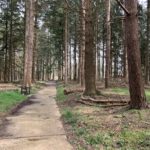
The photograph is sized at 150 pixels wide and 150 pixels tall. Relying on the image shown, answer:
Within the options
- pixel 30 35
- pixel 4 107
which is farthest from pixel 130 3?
pixel 30 35

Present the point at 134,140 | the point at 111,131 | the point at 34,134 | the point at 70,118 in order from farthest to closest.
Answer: the point at 70,118, the point at 34,134, the point at 111,131, the point at 134,140

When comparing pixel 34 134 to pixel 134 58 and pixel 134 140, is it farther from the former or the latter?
pixel 134 58

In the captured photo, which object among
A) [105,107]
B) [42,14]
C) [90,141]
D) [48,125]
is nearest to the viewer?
[90,141]

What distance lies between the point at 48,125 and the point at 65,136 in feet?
6.04

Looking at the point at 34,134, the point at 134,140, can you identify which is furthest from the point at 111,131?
the point at 34,134

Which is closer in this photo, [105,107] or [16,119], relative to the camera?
[16,119]

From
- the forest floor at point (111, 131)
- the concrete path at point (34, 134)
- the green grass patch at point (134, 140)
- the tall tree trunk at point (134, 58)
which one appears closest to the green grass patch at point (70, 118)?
the forest floor at point (111, 131)

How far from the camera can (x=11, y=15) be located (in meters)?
44.3

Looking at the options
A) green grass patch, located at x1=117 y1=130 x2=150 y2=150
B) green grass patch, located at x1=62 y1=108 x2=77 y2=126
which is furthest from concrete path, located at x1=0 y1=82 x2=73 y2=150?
green grass patch, located at x1=117 y1=130 x2=150 y2=150

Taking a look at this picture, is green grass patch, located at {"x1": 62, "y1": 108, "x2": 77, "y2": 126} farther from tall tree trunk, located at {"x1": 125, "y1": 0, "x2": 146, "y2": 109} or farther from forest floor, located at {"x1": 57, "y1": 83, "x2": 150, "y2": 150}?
tall tree trunk, located at {"x1": 125, "y1": 0, "x2": 146, "y2": 109}

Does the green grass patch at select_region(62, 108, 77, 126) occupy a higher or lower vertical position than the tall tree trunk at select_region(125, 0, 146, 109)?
lower

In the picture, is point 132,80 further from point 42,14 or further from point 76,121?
point 42,14

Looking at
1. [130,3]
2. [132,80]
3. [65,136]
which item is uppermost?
[130,3]

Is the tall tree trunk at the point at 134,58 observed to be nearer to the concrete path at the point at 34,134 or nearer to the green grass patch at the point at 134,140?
the concrete path at the point at 34,134
